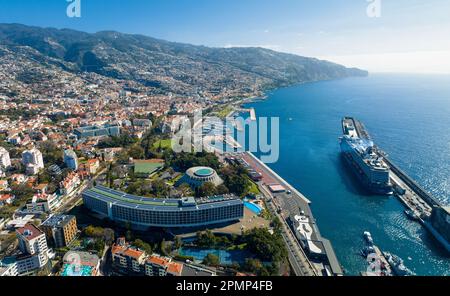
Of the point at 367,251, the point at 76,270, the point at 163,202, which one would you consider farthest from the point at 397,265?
the point at 76,270

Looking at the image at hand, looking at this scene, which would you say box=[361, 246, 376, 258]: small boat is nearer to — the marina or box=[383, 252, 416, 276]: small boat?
box=[383, 252, 416, 276]: small boat

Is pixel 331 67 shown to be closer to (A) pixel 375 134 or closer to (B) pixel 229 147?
(A) pixel 375 134

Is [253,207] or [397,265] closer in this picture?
[397,265]

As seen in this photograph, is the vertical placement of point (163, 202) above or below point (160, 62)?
below

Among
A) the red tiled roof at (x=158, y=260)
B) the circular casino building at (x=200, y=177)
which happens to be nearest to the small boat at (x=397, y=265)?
the red tiled roof at (x=158, y=260)

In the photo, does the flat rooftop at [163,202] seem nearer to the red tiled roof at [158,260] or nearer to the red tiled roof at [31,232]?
the red tiled roof at [158,260]

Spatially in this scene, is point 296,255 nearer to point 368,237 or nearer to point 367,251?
point 367,251

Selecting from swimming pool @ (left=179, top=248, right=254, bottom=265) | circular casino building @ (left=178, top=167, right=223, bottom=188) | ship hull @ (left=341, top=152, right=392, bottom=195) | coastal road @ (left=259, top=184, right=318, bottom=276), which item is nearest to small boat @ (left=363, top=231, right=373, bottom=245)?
coastal road @ (left=259, top=184, right=318, bottom=276)
